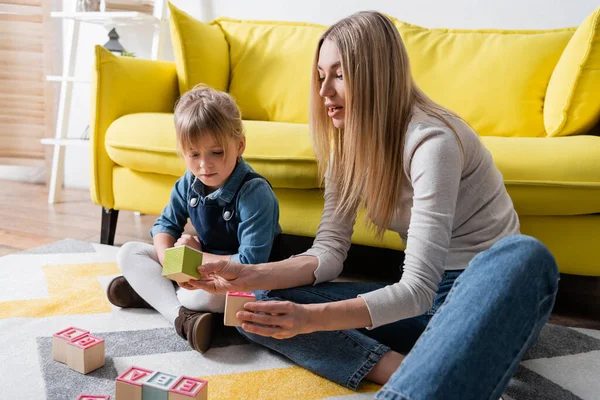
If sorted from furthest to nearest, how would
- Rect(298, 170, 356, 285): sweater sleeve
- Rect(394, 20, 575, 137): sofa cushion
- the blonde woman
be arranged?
Rect(394, 20, 575, 137): sofa cushion < Rect(298, 170, 356, 285): sweater sleeve < the blonde woman

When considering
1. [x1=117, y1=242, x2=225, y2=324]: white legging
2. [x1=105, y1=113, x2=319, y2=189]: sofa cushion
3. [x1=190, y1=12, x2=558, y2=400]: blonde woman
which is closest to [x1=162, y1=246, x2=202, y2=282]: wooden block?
[x1=190, y1=12, x2=558, y2=400]: blonde woman

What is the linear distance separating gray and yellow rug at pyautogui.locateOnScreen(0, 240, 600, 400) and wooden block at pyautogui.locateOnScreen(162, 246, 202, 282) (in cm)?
24

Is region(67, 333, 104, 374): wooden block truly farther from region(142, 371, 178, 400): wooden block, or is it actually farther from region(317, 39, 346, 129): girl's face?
region(317, 39, 346, 129): girl's face

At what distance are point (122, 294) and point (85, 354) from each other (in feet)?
1.20

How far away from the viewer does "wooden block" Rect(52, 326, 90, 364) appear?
3.89 ft

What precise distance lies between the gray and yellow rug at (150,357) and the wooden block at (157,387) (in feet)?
0.58

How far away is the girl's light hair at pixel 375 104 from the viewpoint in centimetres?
105

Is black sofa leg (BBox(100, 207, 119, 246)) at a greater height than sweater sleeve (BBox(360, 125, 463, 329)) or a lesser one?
lesser

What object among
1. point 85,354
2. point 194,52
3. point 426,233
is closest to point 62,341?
point 85,354

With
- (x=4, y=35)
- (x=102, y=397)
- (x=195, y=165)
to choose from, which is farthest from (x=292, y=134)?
(x=4, y=35)

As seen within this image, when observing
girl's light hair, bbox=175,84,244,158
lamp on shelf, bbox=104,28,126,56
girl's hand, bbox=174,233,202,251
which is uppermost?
lamp on shelf, bbox=104,28,126,56

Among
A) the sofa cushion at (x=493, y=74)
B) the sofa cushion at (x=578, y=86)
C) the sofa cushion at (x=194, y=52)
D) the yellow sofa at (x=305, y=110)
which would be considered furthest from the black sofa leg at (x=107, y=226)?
the sofa cushion at (x=578, y=86)

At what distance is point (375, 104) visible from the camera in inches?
42.0

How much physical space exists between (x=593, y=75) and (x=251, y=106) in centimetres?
122
